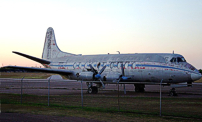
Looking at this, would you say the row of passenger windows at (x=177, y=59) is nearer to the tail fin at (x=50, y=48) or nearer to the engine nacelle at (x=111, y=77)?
the engine nacelle at (x=111, y=77)

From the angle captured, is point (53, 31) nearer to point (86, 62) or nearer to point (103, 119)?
point (86, 62)

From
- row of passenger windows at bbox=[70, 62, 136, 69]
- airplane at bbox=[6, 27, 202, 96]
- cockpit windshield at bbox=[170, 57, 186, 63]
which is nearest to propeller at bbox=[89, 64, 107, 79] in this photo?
airplane at bbox=[6, 27, 202, 96]

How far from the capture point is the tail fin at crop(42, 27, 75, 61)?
127ft

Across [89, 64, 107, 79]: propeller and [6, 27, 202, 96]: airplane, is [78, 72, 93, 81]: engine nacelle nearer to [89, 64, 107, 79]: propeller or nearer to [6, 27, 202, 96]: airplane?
[6, 27, 202, 96]: airplane

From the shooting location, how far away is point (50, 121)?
12258mm

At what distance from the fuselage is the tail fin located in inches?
233

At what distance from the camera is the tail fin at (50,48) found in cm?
3873

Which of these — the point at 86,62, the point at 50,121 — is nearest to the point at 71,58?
the point at 86,62

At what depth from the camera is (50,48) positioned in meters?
39.4

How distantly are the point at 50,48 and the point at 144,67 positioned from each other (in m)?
16.5

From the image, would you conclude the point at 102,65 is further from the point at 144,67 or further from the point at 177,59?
the point at 177,59

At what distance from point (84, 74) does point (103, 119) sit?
54.4 ft

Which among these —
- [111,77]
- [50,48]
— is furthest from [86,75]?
[50,48]

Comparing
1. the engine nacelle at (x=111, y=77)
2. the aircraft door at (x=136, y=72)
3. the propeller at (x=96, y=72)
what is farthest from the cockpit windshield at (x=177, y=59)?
the propeller at (x=96, y=72)
